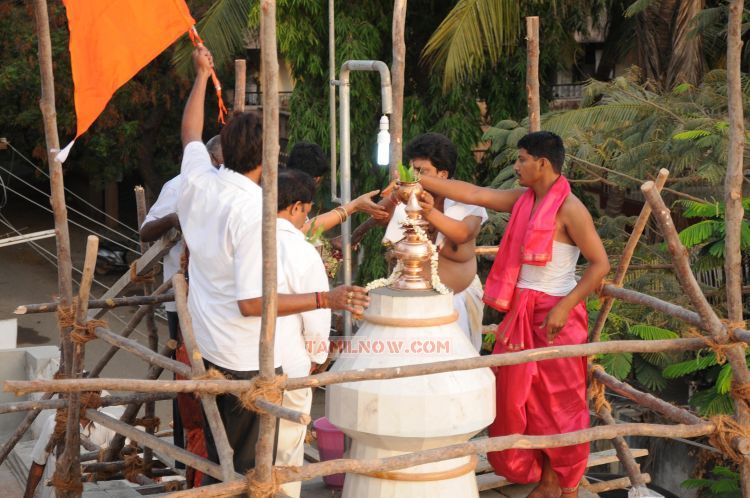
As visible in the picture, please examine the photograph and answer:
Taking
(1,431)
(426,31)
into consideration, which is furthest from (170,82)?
(1,431)

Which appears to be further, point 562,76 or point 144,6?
point 562,76

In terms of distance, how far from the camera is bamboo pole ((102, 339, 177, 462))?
474 cm

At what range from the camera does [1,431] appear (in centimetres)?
948

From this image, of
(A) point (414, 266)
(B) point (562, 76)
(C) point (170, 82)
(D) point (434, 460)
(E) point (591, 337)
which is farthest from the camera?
(C) point (170, 82)

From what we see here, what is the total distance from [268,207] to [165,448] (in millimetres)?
1141

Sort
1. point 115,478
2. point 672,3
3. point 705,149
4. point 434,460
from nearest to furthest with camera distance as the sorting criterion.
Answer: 1. point 434,460
2. point 115,478
3. point 705,149
4. point 672,3

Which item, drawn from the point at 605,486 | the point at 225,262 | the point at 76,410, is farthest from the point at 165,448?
the point at 605,486

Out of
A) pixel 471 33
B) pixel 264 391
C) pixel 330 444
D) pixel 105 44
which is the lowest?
pixel 330 444

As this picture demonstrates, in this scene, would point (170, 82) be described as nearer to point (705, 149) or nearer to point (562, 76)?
point (562, 76)

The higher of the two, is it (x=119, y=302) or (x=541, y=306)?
(x=541, y=306)

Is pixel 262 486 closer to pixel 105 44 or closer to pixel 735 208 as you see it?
pixel 105 44

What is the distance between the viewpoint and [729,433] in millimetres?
3648

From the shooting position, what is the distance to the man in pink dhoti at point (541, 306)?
3.93 meters

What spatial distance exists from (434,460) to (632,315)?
16.3 feet
